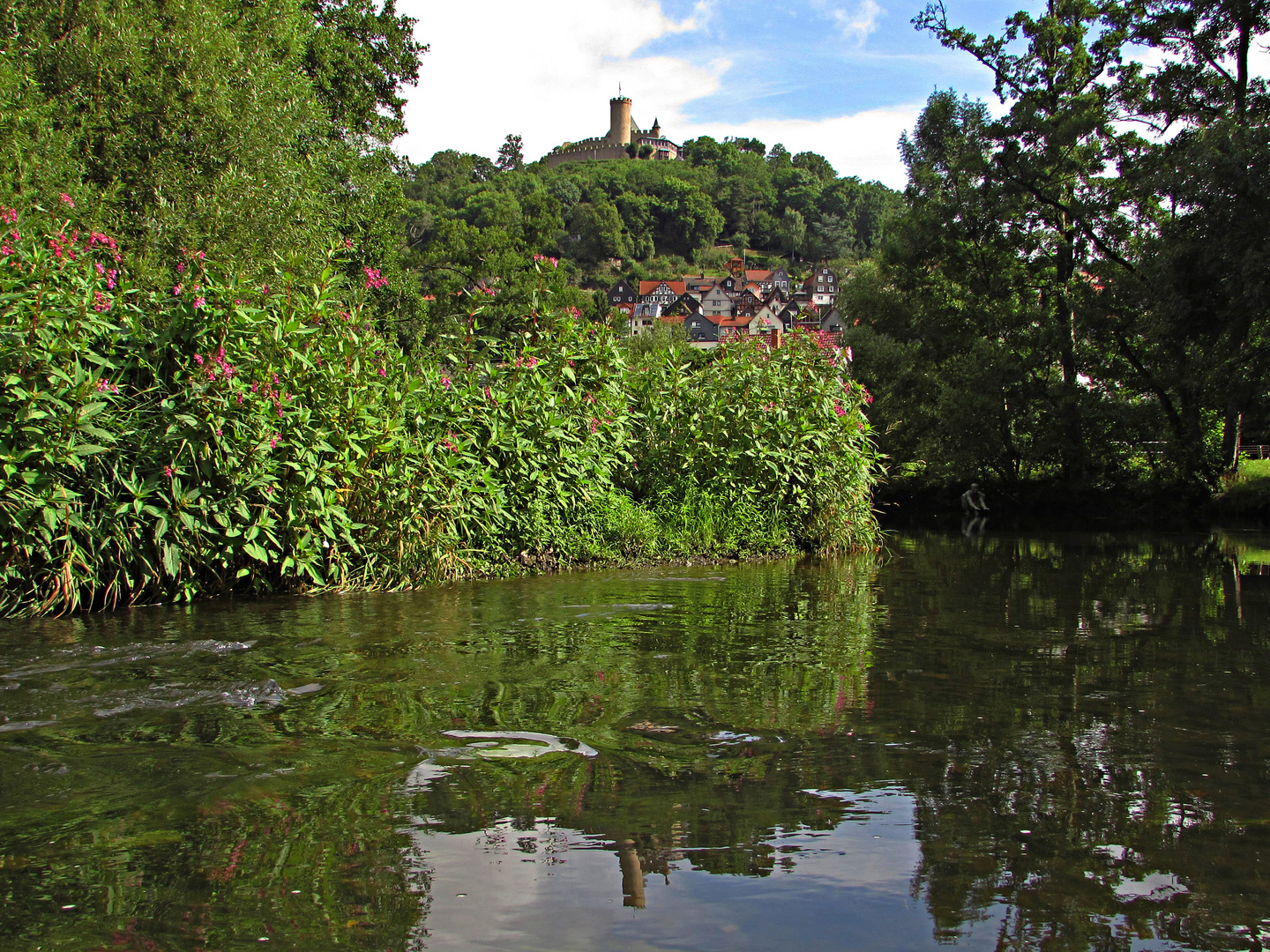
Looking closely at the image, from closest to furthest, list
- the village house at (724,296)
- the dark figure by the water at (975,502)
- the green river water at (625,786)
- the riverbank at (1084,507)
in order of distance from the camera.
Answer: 1. the green river water at (625,786)
2. the riverbank at (1084,507)
3. the dark figure by the water at (975,502)
4. the village house at (724,296)

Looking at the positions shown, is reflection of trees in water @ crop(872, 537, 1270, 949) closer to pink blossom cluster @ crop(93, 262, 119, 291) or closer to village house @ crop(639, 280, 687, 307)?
pink blossom cluster @ crop(93, 262, 119, 291)

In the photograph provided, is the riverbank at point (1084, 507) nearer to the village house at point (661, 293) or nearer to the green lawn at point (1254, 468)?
the green lawn at point (1254, 468)

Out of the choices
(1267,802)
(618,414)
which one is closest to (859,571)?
(618,414)

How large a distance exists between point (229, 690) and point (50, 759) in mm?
1351

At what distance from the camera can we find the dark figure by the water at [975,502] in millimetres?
→ 26328

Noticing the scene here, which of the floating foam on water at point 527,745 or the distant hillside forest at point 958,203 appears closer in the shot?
the floating foam on water at point 527,745

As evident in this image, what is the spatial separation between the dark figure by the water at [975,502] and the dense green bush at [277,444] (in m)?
15.5

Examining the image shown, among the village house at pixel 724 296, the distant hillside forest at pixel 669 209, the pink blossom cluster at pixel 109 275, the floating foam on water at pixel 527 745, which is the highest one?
the distant hillside forest at pixel 669 209

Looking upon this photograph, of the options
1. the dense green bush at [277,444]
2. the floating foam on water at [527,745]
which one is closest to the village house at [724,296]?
the dense green bush at [277,444]

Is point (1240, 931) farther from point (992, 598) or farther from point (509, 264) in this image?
point (509, 264)

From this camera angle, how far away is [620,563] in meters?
11.9

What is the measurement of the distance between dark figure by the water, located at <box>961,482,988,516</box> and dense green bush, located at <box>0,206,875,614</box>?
1549 centimetres

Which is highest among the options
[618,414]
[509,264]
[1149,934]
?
[509,264]

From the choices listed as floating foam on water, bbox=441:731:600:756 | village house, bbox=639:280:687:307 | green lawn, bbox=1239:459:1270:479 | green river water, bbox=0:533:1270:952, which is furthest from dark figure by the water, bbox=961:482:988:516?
village house, bbox=639:280:687:307
